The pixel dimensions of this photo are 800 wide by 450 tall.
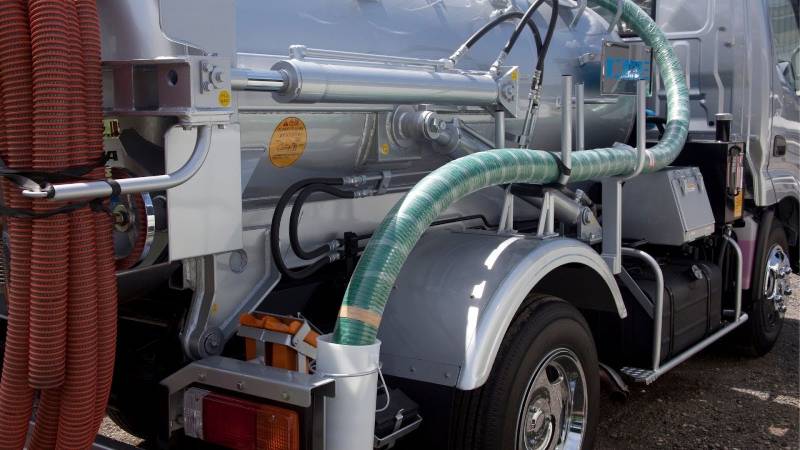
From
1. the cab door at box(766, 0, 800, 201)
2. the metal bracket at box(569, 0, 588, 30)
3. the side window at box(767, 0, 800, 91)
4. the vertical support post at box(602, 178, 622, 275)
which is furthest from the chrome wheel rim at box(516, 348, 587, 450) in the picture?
the side window at box(767, 0, 800, 91)

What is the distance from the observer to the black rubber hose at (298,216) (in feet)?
8.94

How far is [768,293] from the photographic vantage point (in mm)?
5469

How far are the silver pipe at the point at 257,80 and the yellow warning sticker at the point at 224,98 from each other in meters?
0.05

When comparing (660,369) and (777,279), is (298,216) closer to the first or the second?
(660,369)

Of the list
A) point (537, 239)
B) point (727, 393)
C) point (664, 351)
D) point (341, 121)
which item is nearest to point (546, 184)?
point (537, 239)

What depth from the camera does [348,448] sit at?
2.20 meters

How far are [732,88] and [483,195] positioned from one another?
2266mm

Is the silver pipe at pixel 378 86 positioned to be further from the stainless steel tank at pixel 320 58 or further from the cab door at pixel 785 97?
the cab door at pixel 785 97

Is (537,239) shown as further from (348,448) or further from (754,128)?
(754,128)

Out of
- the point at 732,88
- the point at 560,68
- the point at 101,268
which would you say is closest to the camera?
the point at 101,268

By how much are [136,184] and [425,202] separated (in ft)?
2.78

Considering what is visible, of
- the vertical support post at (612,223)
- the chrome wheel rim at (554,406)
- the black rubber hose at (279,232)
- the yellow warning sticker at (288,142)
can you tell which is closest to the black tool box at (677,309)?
the vertical support post at (612,223)

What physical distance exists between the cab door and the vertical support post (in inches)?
79.7

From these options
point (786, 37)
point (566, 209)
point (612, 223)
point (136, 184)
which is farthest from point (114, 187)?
point (786, 37)
